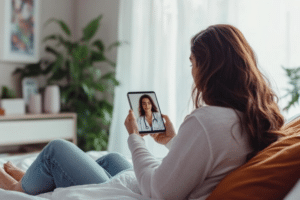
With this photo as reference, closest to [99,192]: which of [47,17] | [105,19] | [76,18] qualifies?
[105,19]

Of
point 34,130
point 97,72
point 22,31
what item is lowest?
point 34,130

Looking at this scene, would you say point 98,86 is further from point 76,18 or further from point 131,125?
point 131,125

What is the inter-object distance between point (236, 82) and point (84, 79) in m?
2.55

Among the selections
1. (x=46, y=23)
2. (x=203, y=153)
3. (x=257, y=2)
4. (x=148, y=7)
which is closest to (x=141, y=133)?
(x=203, y=153)

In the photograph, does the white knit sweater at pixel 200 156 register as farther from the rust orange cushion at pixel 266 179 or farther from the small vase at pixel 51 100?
the small vase at pixel 51 100

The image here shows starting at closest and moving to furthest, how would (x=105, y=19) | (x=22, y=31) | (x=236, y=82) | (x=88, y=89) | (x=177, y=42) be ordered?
(x=236, y=82)
(x=177, y=42)
(x=88, y=89)
(x=22, y=31)
(x=105, y=19)

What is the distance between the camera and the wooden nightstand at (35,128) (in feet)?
9.21

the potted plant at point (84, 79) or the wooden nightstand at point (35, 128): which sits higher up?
the potted plant at point (84, 79)

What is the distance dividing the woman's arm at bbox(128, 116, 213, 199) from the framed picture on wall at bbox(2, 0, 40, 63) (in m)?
2.70

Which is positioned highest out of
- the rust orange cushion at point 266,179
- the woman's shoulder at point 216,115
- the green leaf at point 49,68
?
the green leaf at point 49,68

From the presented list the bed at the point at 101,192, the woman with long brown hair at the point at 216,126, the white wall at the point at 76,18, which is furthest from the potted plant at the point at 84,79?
the woman with long brown hair at the point at 216,126

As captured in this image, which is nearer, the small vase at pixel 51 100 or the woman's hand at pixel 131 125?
the woman's hand at pixel 131 125

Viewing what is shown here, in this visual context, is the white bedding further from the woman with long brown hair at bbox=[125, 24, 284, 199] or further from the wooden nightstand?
the wooden nightstand

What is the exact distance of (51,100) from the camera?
3.17 metres
